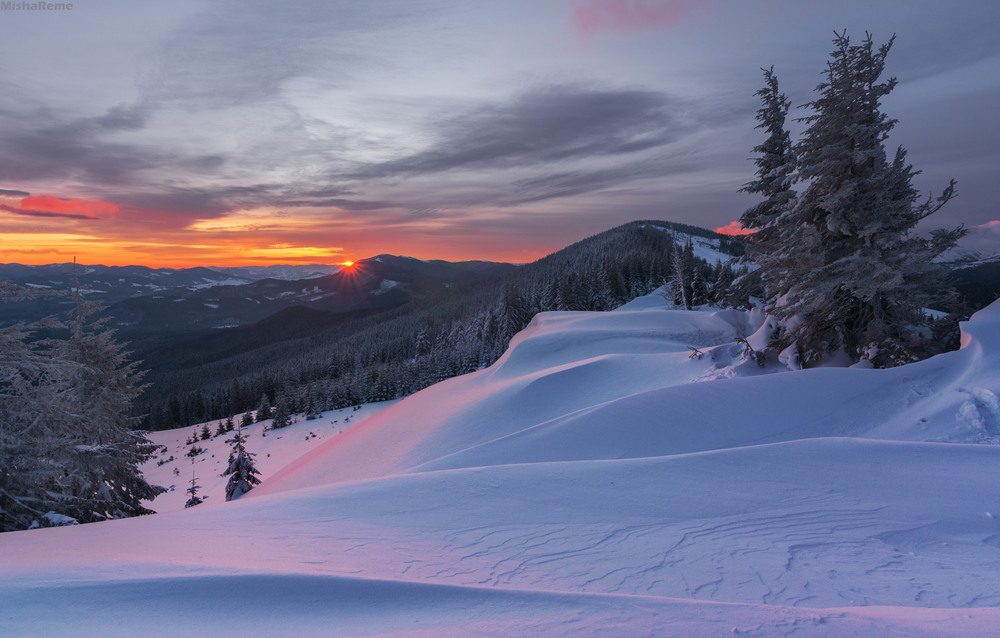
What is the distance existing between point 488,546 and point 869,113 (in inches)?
587

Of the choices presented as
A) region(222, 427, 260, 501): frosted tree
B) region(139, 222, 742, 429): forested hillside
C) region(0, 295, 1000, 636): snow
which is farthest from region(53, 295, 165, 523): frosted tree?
region(139, 222, 742, 429): forested hillside

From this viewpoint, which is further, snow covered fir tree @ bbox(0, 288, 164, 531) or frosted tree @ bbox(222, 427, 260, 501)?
frosted tree @ bbox(222, 427, 260, 501)

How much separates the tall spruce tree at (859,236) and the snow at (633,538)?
1629 millimetres

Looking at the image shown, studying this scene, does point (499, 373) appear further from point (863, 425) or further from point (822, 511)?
point (822, 511)

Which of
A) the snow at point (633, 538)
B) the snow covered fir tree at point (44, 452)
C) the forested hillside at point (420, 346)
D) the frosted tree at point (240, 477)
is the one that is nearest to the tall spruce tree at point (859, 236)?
the snow at point (633, 538)

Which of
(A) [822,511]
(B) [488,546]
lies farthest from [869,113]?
(B) [488,546]

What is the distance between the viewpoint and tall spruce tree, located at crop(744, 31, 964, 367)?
1181 cm

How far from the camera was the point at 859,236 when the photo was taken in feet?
39.5

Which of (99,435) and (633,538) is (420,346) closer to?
(99,435)

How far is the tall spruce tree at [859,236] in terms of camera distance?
11812mm

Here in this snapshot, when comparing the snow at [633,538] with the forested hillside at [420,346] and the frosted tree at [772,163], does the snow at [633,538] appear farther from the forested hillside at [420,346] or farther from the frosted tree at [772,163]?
the forested hillside at [420,346]

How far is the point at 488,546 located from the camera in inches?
187

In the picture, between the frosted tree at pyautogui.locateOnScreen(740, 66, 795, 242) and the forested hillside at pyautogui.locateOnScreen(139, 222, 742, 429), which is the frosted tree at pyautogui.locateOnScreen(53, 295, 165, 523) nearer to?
the forested hillside at pyautogui.locateOnScreen(139, 222, 742, 429)

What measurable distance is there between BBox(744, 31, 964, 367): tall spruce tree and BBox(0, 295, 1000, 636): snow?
1.63 m
